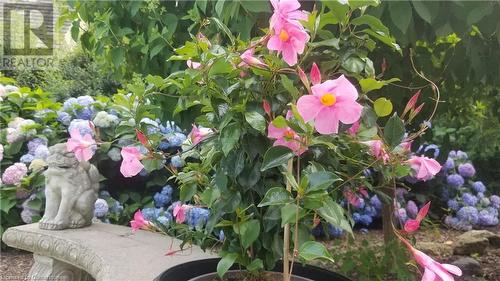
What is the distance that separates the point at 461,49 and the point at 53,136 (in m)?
3.19

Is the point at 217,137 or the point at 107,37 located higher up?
the point at 217,137

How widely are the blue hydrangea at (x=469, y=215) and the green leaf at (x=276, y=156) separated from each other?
4680 mm

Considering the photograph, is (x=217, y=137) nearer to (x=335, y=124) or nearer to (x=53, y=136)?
(x=335, y=124)

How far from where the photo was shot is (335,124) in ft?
3.24

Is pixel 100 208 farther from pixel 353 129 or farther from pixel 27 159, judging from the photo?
pixel 353 129

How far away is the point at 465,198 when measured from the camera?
5375 millimetres

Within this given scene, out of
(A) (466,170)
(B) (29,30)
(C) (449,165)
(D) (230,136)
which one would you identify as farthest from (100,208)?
(B) (29,30)

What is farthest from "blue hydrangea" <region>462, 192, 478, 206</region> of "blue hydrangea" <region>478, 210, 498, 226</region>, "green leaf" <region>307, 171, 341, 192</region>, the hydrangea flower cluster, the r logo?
the r logo

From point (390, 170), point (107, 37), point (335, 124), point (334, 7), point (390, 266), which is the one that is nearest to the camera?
point (335, 124)

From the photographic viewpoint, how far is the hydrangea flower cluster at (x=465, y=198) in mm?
5293

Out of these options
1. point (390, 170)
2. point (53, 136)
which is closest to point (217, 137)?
point (390, 170)

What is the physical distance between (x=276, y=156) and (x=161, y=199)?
313cm

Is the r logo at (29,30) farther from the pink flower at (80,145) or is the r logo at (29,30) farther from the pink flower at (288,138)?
the pink flower at (288,138)

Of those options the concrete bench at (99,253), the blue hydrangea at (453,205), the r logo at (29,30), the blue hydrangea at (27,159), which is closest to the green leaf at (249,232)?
the concrete bench at (99,253)
